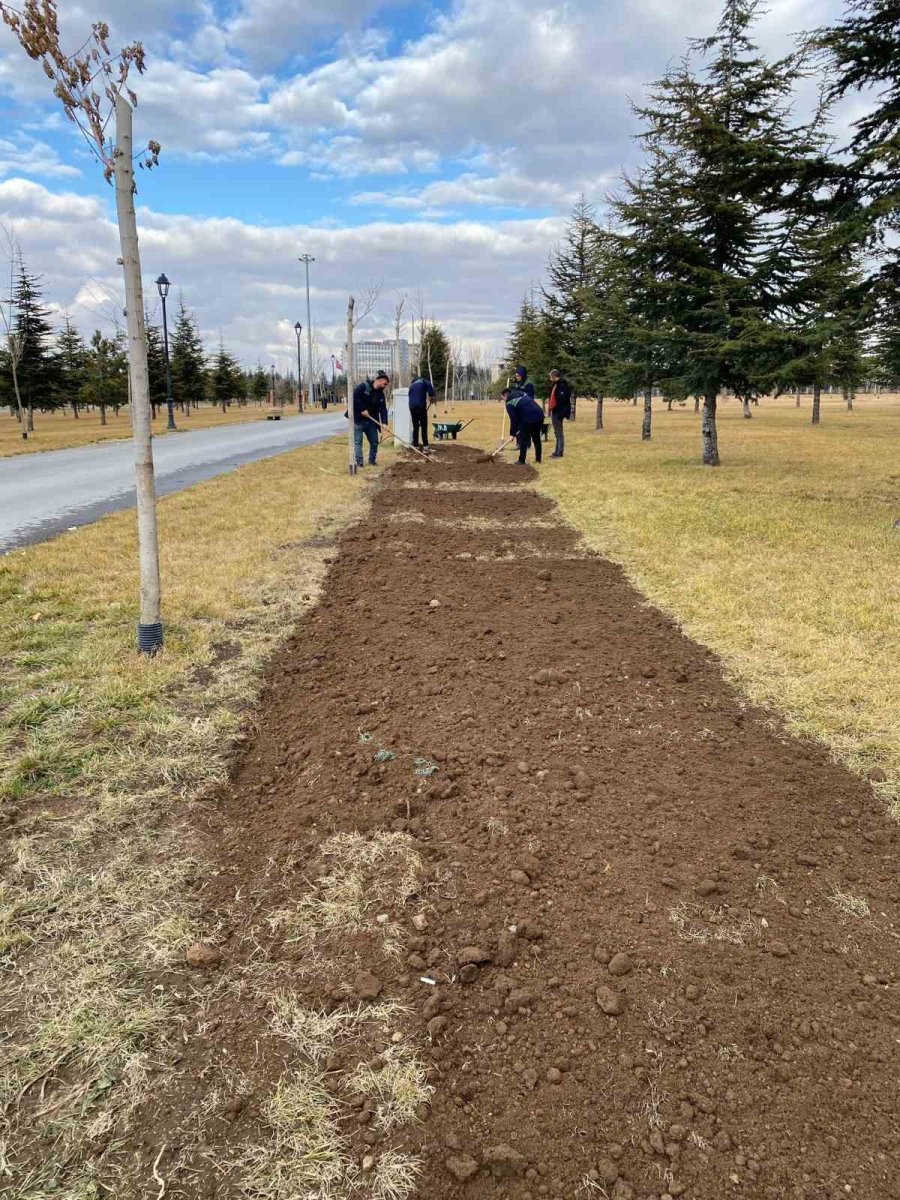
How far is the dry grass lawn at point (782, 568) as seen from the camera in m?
4.07

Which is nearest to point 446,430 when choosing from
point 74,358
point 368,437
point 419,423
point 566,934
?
point 419,423

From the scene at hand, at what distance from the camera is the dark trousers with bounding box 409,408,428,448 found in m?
17.8

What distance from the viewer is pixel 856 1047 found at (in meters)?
1.94

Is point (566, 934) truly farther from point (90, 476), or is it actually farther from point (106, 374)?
point (106, 374)

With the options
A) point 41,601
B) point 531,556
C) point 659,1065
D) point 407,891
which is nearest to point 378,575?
point 531,556

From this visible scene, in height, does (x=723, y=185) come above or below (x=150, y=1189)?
above

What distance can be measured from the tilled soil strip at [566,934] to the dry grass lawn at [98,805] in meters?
0.18

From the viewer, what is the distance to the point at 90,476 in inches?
567

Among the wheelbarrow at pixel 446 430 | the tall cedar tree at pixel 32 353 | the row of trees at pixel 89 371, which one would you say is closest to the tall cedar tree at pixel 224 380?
the row of trees at pixel 89 371

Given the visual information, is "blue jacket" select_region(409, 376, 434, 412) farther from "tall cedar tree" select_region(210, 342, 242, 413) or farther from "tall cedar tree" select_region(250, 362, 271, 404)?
→ "tall cedar tree" select_region(250, 362, 271, 404)

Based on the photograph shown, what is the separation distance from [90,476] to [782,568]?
43.3ft

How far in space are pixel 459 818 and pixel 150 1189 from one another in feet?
5.16

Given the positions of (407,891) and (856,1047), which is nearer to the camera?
(856,1047)

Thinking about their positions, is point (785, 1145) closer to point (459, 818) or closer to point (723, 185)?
point (459, 818)
